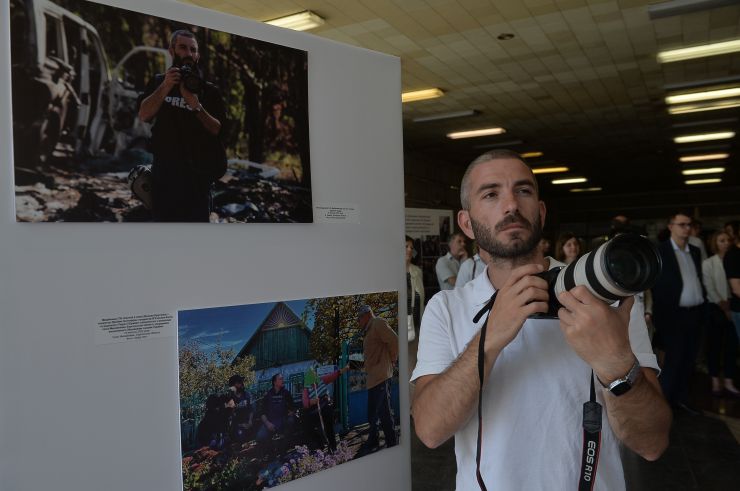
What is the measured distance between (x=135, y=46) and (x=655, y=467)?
13.4 feet

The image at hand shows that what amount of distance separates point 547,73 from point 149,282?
23.1ft

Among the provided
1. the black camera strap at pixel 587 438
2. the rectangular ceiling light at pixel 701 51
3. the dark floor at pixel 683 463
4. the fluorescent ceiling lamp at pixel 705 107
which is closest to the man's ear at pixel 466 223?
the black camera strap at pixel 587 438

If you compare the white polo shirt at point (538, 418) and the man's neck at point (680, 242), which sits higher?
the man's neck at point (680, 242)

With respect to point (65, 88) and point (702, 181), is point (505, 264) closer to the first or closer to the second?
point (65, 88)

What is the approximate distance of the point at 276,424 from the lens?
4.69 feet

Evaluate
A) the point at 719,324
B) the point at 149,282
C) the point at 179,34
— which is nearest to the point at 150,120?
the point at 179,34

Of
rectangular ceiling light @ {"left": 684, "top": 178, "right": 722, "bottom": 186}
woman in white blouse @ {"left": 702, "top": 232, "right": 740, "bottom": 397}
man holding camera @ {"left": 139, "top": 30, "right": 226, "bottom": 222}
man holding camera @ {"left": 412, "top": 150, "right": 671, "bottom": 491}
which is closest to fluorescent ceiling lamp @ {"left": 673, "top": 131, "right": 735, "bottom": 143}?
woman in white blouse @ {"left": 702, "top": 232, "right": 740, "bottom": 397}

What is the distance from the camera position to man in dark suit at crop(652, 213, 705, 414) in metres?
4.63

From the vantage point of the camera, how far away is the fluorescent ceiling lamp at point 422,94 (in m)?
7.97

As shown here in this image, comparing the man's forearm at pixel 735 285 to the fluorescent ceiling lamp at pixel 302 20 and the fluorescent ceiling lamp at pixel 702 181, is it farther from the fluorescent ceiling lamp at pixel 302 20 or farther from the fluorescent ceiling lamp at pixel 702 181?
the fluorescent ceiling lamp at pixel 702 181

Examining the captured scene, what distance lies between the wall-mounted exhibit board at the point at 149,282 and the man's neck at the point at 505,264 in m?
0.43

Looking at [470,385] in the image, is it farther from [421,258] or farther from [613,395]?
[421,258]

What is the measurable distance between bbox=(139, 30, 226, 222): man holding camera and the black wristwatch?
926 millimetres

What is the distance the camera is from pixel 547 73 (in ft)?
23.8
